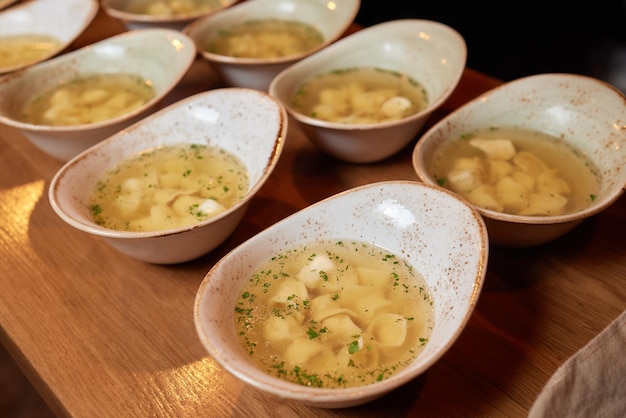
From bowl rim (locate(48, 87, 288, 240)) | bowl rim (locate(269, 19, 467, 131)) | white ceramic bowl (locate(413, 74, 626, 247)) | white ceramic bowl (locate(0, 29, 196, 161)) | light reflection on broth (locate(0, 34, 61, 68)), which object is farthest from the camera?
light reflection on broth (locate(0, 34, 61, 68))

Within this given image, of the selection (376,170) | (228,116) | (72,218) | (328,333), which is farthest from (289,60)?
(328,333)

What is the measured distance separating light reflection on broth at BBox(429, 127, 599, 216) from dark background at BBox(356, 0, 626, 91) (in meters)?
0.94

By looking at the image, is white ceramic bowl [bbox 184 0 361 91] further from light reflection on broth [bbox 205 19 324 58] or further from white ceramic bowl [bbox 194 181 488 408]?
white ceramic bowl [bbox 194 181 488 408]

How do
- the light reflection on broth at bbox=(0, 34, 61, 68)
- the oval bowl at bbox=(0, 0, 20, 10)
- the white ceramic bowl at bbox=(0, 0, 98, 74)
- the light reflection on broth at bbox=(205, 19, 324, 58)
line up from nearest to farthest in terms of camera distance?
the light reflection on broth at bbox=(205, 19, 324, 58), the light reflection on broth at bbox=(0, 34, 61, 68), the white ceramic bowl at bbox=(0, 0, 98, 74), the oval bowl at bbox=(0, 0, 20, 10)

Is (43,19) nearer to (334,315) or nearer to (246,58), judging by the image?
(246,58)

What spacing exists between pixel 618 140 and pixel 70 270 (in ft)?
4.44

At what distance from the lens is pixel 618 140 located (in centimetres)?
145

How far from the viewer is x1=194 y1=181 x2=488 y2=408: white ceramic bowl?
3.01 feet

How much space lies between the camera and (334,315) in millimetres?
1148

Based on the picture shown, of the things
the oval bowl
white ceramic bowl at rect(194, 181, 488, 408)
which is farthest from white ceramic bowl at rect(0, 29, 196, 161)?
the oval bowl

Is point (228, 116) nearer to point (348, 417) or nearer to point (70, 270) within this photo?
point (70, 270)

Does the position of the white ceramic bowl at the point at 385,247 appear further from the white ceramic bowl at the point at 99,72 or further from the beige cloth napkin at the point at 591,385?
the white ceramic bowl at the point at 99,72

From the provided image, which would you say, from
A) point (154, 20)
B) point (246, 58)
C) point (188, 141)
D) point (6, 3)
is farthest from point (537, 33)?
point (6, 3)

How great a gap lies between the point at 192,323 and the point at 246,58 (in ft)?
3.42
